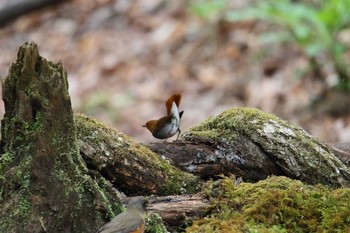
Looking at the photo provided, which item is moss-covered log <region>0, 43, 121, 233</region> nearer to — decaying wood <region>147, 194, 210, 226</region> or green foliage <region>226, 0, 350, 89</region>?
decaying wood <region>147, 194, 210, 226</region>

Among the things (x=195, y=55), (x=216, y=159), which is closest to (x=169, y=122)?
(x=216, y=159)

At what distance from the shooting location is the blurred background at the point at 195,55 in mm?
8953

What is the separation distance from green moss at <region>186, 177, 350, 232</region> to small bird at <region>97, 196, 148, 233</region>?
0.23m

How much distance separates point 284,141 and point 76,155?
1.11 m

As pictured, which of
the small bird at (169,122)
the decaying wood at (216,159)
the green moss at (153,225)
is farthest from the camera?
the small bird at (169,122)

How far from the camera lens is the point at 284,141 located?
12.2 feet

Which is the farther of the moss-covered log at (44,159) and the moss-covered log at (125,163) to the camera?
the moss-covered log at (125,163)

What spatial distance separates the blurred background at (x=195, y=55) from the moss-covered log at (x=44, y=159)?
547 centimetres

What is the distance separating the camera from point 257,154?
371 centimetres

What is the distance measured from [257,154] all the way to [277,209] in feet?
1.95

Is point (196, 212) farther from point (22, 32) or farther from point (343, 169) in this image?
point (22, 32)

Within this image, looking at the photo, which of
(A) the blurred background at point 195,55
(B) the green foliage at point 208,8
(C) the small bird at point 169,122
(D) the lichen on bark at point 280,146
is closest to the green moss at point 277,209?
(D) the lichen on bark at point 280,146

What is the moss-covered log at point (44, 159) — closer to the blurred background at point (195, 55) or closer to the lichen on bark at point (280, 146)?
the lichen on bark at point (280, 146)

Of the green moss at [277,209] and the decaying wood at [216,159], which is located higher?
the decaying wood at [216,159]
